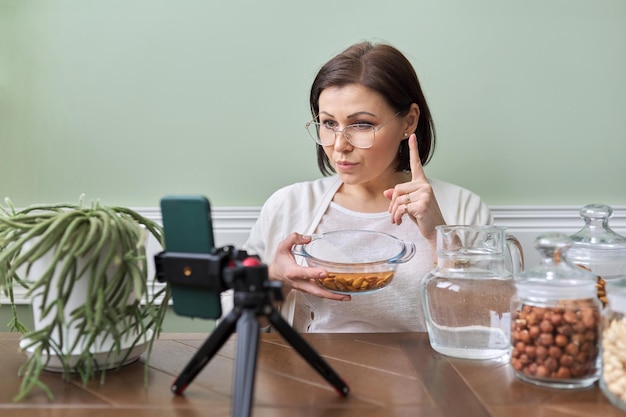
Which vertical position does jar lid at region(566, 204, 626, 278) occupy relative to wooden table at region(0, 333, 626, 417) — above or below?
above

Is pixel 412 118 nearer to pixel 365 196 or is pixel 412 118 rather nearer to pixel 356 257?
pixel 365 196

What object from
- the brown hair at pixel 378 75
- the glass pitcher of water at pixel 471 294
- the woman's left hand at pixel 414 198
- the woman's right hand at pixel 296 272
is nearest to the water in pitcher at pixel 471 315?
the glass pitcher of water at pixel 471 294

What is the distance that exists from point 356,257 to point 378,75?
45 centimetres

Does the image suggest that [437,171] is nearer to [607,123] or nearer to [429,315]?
[607,123]

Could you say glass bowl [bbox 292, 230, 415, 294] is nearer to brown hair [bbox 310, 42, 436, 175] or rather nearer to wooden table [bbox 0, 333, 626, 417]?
wooden table [bbox 0, 333, 626, 417]

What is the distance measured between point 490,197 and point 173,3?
0.96 meters

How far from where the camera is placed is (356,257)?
126 centimetres

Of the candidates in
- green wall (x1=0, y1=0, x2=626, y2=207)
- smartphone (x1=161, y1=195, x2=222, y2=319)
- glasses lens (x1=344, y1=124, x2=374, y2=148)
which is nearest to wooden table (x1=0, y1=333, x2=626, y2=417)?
smartphone (x1=161, y1=195, x2=222, y2=319)

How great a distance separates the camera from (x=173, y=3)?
167 cm

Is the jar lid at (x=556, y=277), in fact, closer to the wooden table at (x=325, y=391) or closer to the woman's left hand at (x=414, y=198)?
the wooden table at (x=325, y=391)

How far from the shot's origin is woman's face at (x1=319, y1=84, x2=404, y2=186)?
56.7 inches

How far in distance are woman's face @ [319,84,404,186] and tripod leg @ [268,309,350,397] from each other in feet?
2.34

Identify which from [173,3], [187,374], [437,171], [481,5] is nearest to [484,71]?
[481,5]

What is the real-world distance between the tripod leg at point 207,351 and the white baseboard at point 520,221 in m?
0.85
